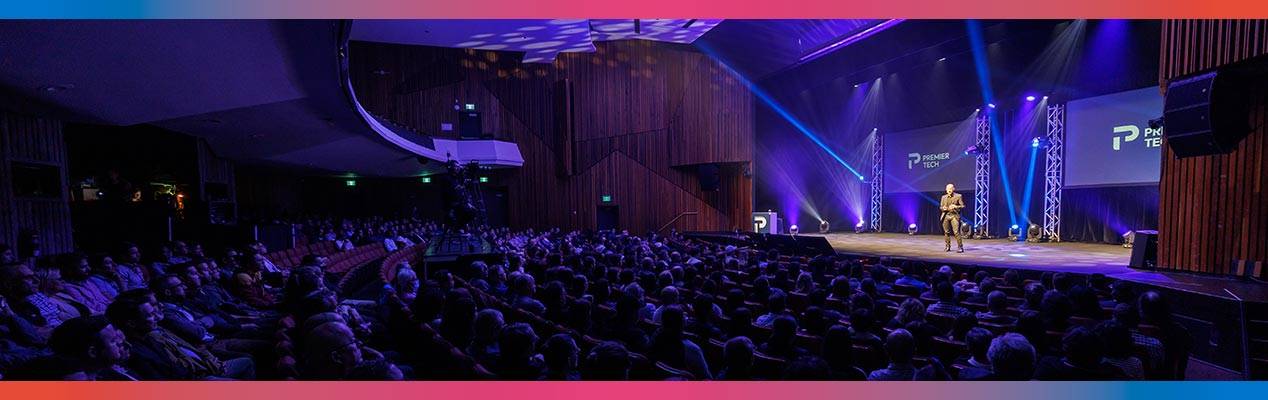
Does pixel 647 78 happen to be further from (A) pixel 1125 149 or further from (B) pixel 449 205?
(A) pixel 1125 149

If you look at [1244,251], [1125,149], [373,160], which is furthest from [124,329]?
[1125,149]

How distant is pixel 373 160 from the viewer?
13.6 metres

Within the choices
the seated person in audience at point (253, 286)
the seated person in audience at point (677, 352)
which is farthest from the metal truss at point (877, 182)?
the seated person in audience at point (253, 286)

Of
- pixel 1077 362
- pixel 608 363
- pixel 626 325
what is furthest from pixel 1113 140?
pixel 608 363

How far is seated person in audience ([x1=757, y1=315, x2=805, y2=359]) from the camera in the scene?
2.79m

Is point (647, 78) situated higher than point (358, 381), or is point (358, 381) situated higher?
point (647, 78)

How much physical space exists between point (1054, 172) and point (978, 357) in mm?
11693

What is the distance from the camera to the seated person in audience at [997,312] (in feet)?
11.5

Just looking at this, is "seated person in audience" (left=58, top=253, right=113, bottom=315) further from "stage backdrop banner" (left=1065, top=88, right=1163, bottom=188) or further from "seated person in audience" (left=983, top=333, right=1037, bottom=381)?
"stage backdrop banner" (left=1065, top=88, right=1163, bottom=188)

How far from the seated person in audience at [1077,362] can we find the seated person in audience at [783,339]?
41.5 inches

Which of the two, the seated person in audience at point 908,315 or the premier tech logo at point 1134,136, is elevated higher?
the premier tech logo at point 1134,136

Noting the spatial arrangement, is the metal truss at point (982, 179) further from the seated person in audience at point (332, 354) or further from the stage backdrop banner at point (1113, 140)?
the seated person in audience at point (332, 354)

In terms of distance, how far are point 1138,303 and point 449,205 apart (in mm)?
9498

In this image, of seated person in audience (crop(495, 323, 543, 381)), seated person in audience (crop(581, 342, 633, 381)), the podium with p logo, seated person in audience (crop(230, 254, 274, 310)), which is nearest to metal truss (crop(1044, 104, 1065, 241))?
the podium with p logo
